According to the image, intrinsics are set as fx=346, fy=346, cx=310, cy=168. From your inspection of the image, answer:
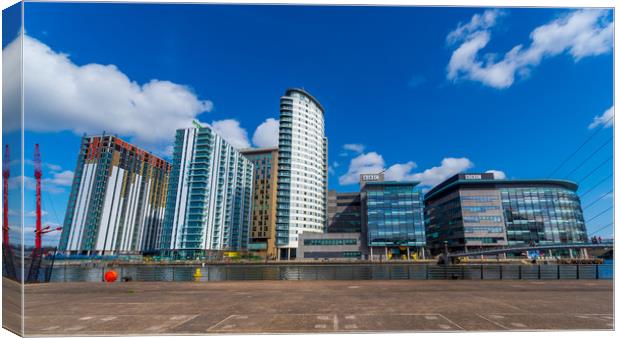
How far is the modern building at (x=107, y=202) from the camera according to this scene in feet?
515

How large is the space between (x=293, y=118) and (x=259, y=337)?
137799mm

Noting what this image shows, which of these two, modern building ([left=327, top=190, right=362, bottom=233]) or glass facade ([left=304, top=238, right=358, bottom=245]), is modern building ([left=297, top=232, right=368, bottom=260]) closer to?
glass facade ([left=304, top=238, right=358, bottom=245])

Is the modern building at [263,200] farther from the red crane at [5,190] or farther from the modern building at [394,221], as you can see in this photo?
the red crane at [5,190]

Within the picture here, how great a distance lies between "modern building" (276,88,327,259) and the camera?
134575mm

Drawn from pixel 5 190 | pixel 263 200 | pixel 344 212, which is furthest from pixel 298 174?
pixel 5 190

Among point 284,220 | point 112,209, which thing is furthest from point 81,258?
point 284,220

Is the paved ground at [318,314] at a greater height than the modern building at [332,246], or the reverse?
the modern building at [332,246]

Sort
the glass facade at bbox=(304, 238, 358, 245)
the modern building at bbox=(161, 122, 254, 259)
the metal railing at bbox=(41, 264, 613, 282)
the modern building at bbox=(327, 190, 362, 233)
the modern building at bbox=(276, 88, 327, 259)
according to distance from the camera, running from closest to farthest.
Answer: the metal railing at bbox=(41, 264, 613, 282) → the glass facade at bbox=(304, 238, 358, 245) → the modern building at bbox=(161, 122, 254, 259) → the modern building at bbox=(276, 88, 327, 259) → the modern building at bbox=(327, 190, 362, 233)

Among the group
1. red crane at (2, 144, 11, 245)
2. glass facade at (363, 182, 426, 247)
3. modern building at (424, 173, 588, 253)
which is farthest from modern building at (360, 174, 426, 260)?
red crane at (2, 144, 11, 245)

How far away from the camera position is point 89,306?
44.0 ft

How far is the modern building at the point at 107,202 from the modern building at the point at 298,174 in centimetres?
8336

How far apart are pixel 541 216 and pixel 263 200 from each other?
118982 mm

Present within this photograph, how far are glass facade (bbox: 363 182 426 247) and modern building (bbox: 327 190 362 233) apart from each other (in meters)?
28.3

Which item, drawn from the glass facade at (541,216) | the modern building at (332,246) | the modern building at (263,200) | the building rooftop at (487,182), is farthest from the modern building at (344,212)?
the glass facade at (541,216)
